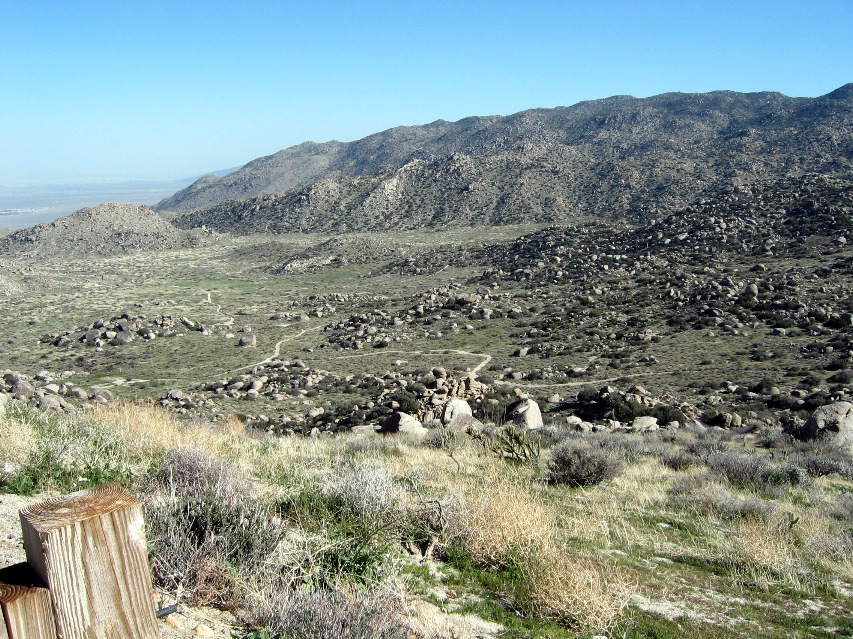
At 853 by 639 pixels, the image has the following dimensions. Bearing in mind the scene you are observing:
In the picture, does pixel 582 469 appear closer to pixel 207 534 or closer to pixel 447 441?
pixel 447 441

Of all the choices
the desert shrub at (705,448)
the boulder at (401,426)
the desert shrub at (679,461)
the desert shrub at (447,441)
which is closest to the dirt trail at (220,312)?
the boulder at (401,426)

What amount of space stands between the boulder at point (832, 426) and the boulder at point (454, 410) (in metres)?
8.22

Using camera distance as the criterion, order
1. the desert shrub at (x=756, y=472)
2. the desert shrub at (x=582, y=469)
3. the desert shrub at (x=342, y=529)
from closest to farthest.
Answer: the desert shrub at (x=342, y=529) → the desert shrub at (x=582, y=469) → the desert shrub at (x=756, y=472)

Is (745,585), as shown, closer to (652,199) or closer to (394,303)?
(394,303)

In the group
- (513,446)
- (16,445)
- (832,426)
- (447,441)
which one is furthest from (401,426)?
(16,445)

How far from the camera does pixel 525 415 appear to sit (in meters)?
16.2

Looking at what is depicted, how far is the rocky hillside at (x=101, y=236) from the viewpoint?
73500mm

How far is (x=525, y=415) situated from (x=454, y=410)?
7.58 feet

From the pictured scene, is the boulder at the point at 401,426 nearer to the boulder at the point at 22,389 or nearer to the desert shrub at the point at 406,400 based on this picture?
the desert shrub at the point at 406,400

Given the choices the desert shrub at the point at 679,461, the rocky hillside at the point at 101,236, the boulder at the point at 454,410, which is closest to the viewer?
the desert shrub at the point at 679,461

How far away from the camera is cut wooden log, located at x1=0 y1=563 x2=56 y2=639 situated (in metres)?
1.45

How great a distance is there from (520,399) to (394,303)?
2247 cm

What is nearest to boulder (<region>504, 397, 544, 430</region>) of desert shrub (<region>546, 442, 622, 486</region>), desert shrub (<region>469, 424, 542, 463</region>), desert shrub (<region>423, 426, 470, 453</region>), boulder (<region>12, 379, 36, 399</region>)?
desert shrub (<region>423, 426, 470, 453</region>)

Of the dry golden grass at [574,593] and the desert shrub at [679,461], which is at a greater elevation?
the dry golden grass at [574,593]
